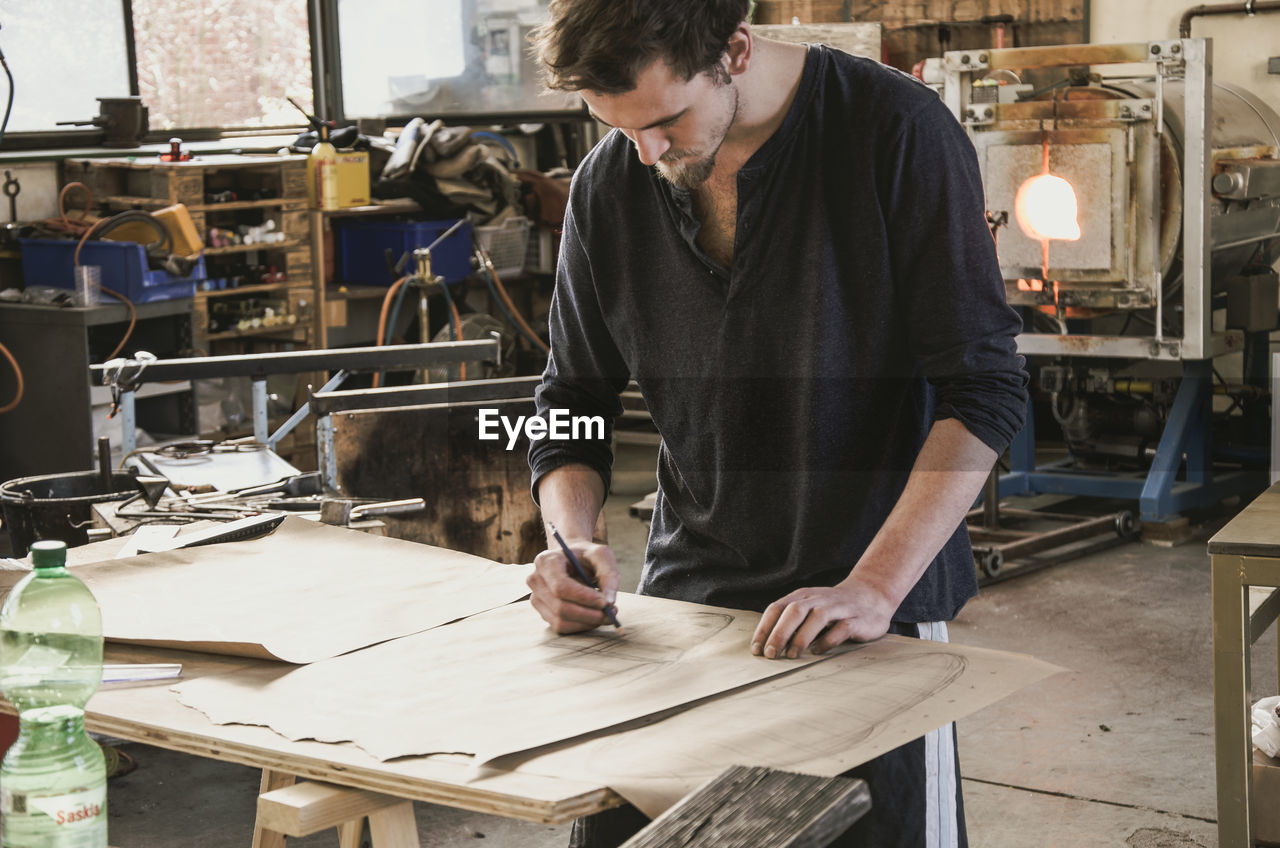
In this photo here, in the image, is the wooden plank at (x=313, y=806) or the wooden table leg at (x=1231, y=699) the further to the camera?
the wooden table leg at (x=1231, y=699)

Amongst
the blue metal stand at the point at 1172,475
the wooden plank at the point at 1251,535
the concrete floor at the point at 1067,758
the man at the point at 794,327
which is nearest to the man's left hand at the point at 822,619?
the man at the point at 794,327

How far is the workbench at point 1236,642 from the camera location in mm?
2049

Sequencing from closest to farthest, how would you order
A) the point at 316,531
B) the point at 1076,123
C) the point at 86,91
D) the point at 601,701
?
the point at 601,701 < the point at 316,531 < the point at 1076,123 < the point at 86,91

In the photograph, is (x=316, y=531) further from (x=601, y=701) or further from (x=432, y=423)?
(x=432, y=423)

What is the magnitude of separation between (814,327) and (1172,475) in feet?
12.4

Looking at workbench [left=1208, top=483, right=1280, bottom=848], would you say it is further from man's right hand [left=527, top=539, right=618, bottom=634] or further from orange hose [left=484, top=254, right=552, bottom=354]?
orange hose [left=484, top=254, right=552, bottom=354]

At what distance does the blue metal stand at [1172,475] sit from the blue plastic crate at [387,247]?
2.35m

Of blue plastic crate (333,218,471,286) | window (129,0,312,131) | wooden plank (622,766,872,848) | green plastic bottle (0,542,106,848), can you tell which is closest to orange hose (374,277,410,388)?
blue plastic crate (333,218,471,286)

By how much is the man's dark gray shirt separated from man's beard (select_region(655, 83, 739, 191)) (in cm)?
6

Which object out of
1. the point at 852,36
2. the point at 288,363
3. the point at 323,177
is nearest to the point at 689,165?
the point at 288,363

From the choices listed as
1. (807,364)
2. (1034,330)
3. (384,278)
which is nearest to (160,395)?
(384,278)

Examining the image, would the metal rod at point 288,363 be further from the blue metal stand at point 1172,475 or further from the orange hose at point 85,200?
the blue metal stand at point 1172,475

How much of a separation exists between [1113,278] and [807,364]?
10.9ft

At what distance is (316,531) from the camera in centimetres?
189
